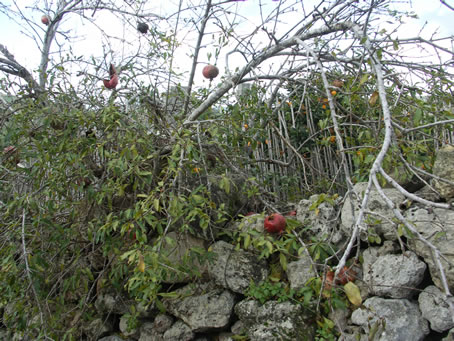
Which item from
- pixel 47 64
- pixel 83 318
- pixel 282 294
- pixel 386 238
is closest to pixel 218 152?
pixel 282 294

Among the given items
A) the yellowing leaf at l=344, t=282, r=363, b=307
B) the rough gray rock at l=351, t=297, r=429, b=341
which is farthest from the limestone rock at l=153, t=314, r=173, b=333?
the yellowing leaf at l=344, t=282, r=363, b=307

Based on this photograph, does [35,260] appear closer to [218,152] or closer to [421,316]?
[218,152]

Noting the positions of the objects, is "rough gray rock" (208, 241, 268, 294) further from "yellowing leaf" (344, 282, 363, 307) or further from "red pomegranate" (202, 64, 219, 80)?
"red pomegranate" (202, 64, 219, 80)

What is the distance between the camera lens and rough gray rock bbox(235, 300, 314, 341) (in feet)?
7.68

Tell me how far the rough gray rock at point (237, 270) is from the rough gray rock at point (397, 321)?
810 millimetres

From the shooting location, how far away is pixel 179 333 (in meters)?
2.83

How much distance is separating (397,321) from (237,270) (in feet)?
3.66

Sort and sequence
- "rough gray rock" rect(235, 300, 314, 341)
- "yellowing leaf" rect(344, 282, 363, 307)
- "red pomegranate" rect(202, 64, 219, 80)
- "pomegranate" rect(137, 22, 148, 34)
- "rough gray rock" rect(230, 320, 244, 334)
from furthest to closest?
"pomegranate" rect(137, 22, 148, 34)
"red pomegranate" rect(202, 64, 219, 80)
"rough gray rock" rect(230, 320, 244, 334)
"rough gray rock" rect(235, 300, 314, 341)
"yellowing leaf" rect(344, 282, 363, 307)

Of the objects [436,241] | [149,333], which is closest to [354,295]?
[436,241]

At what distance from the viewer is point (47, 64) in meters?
5.24

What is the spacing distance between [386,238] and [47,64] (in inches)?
190

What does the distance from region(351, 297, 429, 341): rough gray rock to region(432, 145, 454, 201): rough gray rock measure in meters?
0.72

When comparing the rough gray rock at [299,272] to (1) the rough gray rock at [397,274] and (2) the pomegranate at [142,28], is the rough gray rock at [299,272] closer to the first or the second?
(1) the rough gray rock at [397,274]

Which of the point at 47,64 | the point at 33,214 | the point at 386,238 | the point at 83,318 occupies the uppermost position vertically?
the point at 47,64
